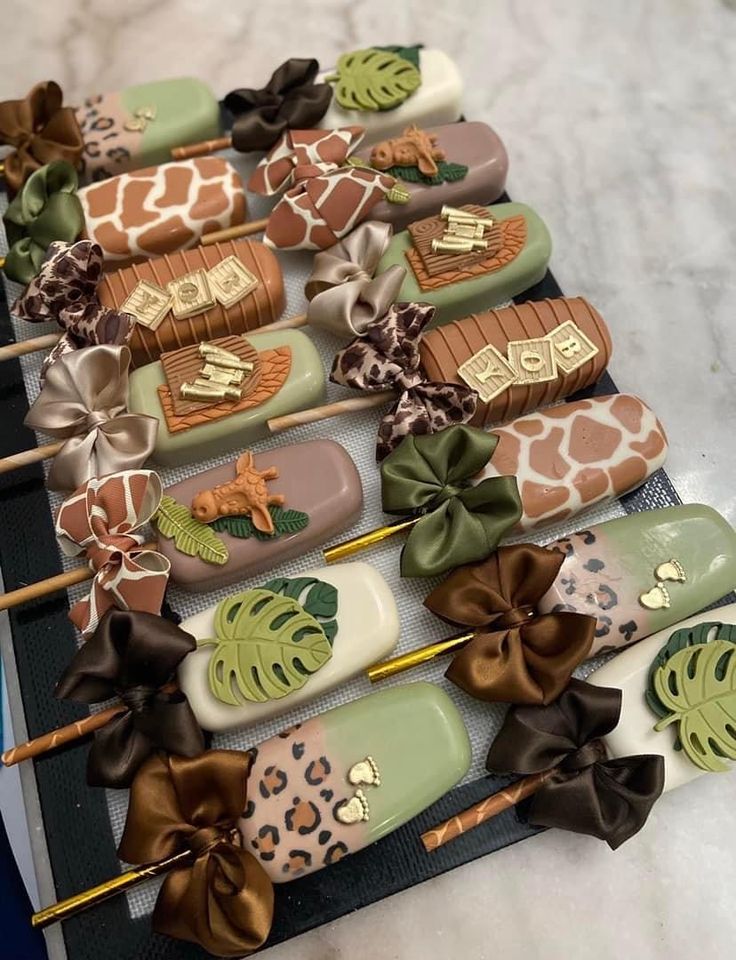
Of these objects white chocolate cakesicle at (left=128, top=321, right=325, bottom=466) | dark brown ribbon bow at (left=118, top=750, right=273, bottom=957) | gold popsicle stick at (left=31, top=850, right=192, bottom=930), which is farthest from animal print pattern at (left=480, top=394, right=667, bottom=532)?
gold popsicle stick at (left=31, top=850, right=192, bottom=930)

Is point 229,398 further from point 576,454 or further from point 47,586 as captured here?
point 576,454

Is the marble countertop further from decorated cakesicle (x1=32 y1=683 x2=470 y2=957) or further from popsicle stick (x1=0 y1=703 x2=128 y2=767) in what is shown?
popsicle stick (x1=0 y1=703 x2=128 y2=767)

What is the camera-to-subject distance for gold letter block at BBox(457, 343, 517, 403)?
1.31 meters

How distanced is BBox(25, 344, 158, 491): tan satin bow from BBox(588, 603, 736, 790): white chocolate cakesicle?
0.74 metres

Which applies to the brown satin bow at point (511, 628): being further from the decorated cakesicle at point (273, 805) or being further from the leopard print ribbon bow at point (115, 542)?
the leopard print ribbon bow at point (115, 542)

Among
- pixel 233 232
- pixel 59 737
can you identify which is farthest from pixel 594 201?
pixel 59 737

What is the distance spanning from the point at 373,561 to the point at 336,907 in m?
0.47

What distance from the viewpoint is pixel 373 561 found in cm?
130

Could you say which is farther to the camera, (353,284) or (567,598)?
(353,284)

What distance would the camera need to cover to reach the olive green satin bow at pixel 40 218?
1420 mm

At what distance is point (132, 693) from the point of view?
111 cm

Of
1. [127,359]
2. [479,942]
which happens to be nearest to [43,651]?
[127,359]

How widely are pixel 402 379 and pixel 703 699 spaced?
0.62 metres

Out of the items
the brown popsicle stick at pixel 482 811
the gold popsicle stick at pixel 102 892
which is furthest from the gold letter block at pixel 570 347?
the gold popsicle stick at pixel 102 892
